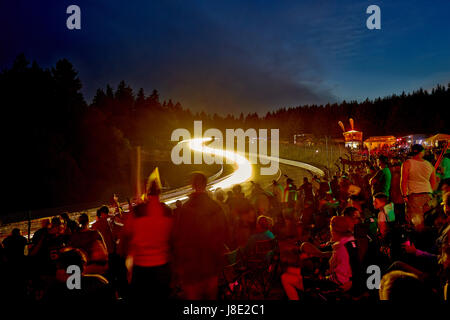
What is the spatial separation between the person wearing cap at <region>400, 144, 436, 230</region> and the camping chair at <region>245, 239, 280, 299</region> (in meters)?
2.83

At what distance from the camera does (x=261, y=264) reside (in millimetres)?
5270

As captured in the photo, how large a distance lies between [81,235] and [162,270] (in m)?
1.74

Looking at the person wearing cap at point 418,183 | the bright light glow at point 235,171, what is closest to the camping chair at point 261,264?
the person wearing cap at point 418,183

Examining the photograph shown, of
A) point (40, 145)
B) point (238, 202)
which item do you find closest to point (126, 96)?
point (40, 145)

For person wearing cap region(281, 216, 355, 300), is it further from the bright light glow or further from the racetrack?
the racetrack

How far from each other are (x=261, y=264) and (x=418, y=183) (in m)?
3.49

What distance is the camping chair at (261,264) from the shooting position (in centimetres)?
527

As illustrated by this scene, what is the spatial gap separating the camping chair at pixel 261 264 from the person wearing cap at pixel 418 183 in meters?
2.83

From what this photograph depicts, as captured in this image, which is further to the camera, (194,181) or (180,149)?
(180,149)

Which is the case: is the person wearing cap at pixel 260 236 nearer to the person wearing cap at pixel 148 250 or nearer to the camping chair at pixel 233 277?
the camping chair at pixel 233 277

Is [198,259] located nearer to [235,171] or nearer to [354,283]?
[354,283]
